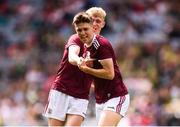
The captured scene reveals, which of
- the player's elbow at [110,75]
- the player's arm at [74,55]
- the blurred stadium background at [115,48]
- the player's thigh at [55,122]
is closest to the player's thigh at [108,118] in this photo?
the player's elbow at [110,75]

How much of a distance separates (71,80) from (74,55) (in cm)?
54

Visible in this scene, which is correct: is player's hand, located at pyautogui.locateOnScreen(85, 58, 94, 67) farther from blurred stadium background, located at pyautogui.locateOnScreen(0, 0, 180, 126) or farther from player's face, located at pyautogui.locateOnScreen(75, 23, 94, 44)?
blurred stadium background, located at pyautogui.locateOnScreen(0, 0, 180, 126)

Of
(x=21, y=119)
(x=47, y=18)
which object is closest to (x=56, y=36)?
(x=47, y=18)

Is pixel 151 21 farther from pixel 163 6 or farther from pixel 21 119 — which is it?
pixel 21 119

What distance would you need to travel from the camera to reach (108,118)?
9523mm

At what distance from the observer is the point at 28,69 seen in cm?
1788

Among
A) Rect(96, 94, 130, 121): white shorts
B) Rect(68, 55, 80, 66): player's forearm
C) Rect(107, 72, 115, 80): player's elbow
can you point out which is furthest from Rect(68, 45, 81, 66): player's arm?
Rect(96, 94, 130, 121): white shorts

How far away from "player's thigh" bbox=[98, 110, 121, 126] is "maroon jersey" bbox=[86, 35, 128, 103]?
238 millimetres

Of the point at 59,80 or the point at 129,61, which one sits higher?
the point at 129,61

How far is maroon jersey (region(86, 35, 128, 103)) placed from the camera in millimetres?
9531

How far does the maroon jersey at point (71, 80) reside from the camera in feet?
33.3

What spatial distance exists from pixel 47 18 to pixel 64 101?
974cm

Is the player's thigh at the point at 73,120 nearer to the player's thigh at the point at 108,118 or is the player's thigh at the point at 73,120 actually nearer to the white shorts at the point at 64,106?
the white shorts at the point at 64,106

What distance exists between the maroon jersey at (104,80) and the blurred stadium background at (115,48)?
4.77 metres
